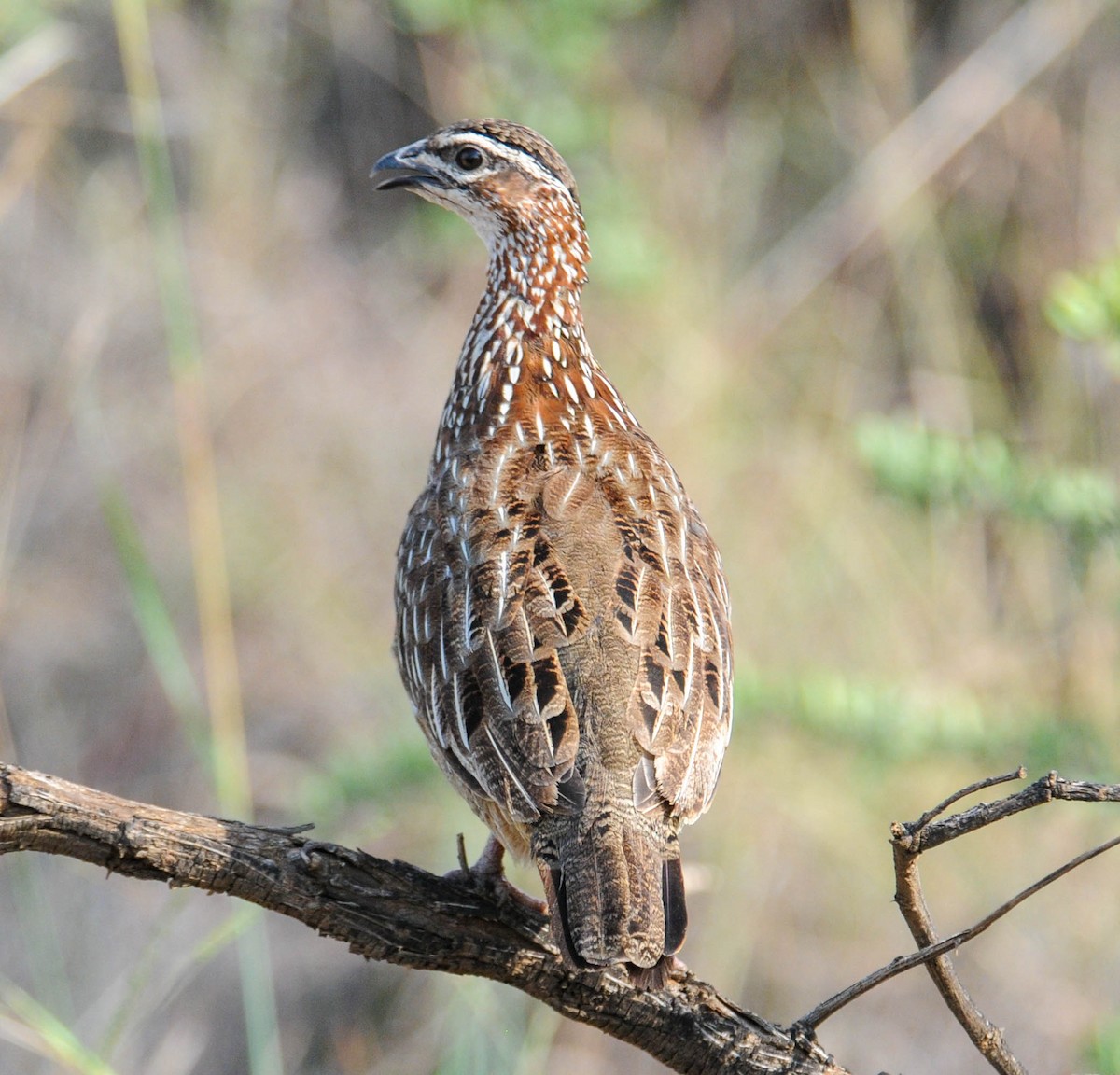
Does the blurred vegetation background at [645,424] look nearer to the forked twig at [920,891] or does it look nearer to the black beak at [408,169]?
the black beak at [408,169]

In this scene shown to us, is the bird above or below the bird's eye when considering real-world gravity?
below

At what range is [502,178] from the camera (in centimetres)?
528

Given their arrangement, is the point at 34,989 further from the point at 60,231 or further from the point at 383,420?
the point at 60,231

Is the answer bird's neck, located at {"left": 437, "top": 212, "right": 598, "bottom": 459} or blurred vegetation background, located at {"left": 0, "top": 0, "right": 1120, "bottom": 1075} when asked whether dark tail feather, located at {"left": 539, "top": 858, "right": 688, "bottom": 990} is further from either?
blurred vegetation background, located at {"left": 0, "top": 0, "right": 1120, "bottom": 1075}

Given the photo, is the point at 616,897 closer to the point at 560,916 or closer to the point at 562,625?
the point at 560,916

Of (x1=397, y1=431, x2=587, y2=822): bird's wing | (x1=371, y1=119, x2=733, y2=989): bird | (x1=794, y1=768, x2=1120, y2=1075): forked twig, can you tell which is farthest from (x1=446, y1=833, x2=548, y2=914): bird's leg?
(x1=794, y1=768, x2=1120, y2=1075): forked twig

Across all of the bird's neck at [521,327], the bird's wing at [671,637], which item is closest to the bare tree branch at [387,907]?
the bird's wing at [671,637]

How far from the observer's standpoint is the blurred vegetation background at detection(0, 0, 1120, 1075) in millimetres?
7676

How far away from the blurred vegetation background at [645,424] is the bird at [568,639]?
123cm

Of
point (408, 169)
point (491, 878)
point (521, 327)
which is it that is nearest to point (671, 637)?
point (491, 878)

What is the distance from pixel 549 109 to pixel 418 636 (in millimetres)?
6845

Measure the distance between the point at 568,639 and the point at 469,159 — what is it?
2.19 meters

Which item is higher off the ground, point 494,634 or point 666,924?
point 494,634

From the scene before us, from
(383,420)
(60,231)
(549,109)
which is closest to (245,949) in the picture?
(383,420)
